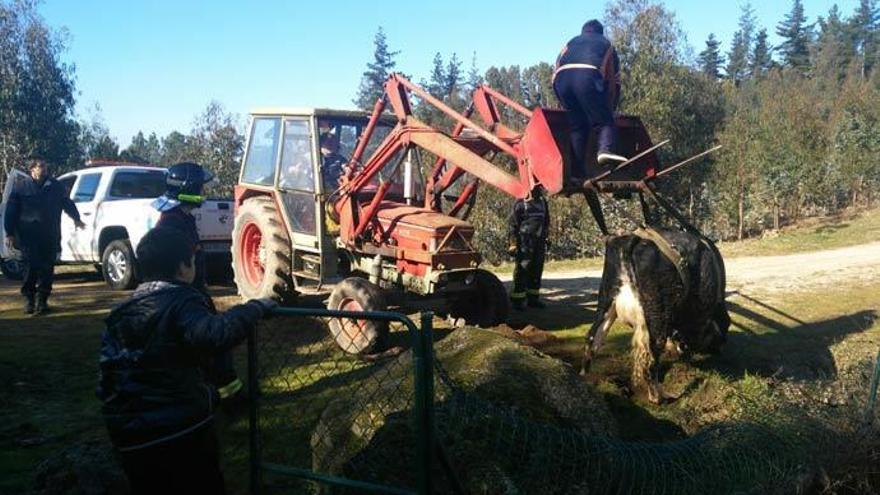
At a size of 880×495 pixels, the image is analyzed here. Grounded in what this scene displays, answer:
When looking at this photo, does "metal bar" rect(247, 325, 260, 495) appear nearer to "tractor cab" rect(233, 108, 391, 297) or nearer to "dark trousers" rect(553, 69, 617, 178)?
"dark trousers" rect(553, 69, 617, 178)

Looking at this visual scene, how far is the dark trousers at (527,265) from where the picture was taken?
9578mm

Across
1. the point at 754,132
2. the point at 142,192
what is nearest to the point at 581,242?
the point at 754,132

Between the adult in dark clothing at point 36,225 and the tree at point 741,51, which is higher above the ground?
the tree at point 741,51

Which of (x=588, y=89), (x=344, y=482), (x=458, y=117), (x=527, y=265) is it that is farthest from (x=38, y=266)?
(x=344, y=482)

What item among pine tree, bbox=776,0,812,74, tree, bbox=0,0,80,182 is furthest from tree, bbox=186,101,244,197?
pine tree, bbox=776,0,812,74

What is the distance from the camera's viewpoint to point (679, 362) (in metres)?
6.75

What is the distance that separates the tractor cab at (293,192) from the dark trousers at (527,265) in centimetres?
252

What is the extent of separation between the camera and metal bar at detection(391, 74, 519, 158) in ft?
21.6

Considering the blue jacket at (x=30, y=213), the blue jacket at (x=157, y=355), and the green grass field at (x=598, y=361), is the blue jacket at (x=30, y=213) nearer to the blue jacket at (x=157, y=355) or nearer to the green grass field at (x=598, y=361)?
the green grass field at (x=598, y=361)

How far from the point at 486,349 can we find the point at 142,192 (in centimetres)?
860

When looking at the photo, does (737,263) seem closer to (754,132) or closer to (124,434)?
(754,132)

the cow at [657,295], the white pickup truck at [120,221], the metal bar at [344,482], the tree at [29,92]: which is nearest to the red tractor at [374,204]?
the cow at [657,295]

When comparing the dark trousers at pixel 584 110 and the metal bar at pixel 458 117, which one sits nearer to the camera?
the dark trousers at pixel 584 110

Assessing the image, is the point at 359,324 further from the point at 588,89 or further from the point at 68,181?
the point at 68,181
